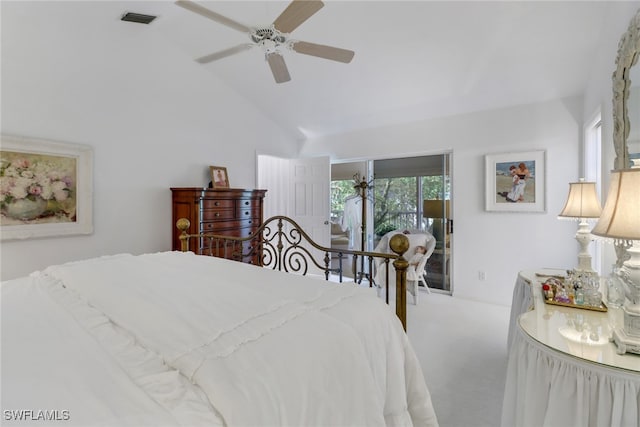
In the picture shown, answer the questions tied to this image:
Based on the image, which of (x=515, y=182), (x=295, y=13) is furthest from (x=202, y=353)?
(x=515, y=182)

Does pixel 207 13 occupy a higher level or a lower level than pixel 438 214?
higher

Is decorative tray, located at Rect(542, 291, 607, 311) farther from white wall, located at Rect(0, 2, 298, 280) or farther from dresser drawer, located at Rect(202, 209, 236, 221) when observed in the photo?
white wall, located at Rect(0, 2, 298, 280)

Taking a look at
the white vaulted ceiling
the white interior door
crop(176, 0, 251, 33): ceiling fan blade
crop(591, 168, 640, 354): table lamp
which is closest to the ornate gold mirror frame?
the white vaulted ceiling

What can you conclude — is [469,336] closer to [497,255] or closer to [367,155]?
[497,255]

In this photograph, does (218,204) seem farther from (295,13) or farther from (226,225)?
(295,13)

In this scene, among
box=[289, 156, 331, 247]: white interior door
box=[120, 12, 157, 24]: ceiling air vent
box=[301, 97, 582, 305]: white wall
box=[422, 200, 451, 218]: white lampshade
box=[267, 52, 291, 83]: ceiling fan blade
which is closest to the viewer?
box=[267, 52, 291, 83]: ceiling fan blade

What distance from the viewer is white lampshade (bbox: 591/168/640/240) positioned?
109 cm

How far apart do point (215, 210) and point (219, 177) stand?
24.7 inches

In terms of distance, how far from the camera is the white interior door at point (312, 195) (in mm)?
5090

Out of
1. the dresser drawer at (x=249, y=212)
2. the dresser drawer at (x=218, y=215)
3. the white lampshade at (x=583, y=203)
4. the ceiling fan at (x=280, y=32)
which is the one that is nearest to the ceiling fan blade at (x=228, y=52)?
the ceiling fan at (x=280, y=32)

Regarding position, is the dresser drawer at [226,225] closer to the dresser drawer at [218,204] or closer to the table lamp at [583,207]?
the dresser drawer at [218,204]

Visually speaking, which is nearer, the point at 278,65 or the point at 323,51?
the point at 323,51

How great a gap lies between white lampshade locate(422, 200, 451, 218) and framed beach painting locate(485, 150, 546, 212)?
706 mm

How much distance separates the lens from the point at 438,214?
4.65 meters
